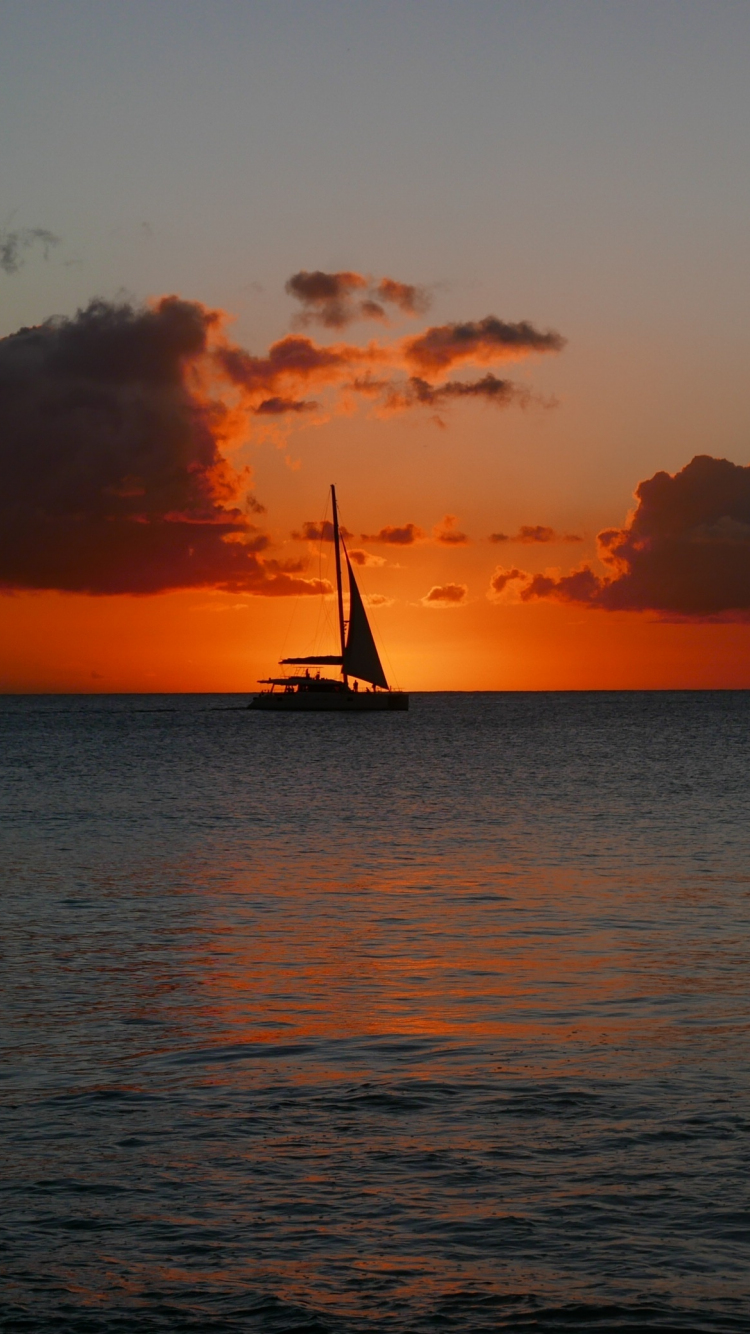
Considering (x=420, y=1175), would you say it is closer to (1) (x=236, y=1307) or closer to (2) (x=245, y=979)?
(1) (x=236, y=1307)

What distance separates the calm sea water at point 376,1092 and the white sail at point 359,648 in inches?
4305

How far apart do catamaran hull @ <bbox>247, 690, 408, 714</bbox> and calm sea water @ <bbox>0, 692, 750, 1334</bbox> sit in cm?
12474

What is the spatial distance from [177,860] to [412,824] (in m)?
12.9

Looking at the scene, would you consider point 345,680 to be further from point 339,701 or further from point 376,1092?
point 376,1092

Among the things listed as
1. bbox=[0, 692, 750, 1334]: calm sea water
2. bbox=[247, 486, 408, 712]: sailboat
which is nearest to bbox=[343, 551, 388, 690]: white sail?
bbox=[247, 486, 408, 712]: sailboat

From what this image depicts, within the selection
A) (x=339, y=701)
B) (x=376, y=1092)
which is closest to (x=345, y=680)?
(x=339, y=701)

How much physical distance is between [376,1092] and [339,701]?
492 feet

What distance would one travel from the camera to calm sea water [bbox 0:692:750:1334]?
9.88 meters

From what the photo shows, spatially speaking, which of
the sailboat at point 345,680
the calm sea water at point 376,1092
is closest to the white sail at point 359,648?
the sailboat at point 345,680

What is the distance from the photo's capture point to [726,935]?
79.0 ft

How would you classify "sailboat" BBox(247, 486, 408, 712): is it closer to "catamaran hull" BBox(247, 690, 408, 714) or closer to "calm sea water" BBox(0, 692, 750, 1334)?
"catamaran hull" BBox(247, 690, 408, 714)

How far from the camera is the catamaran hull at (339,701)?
162875 mm

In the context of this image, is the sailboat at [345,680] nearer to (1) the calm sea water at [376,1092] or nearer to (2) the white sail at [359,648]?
(2) the white sail at [359,648]

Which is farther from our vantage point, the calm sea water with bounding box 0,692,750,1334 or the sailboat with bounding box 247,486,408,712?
the sailboat with bounding box 247,486,408,712
